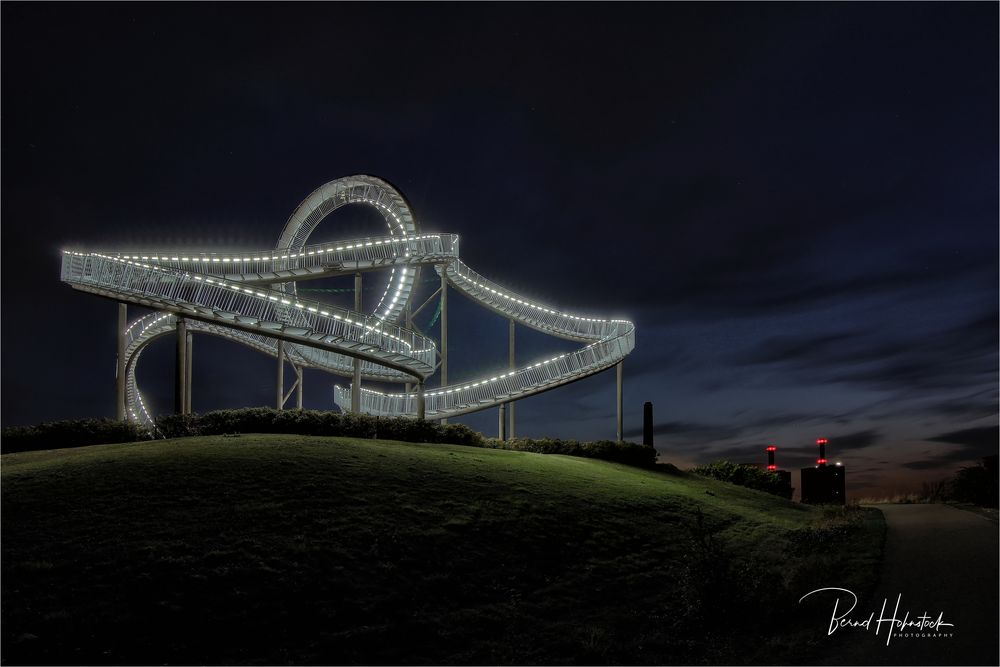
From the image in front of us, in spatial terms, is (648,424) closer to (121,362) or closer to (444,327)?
(444,327)

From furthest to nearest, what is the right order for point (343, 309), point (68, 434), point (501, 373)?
point (501, 373) < point (343, 309) < point (68, 434)

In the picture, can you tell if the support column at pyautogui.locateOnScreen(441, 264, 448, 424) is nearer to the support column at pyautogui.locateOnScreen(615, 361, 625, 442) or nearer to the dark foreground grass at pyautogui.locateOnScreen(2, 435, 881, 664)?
the support column at pyautogui.locateOnScreen(615, 361, 625, 442)

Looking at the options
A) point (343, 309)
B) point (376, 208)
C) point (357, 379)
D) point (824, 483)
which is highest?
point (376, 208)

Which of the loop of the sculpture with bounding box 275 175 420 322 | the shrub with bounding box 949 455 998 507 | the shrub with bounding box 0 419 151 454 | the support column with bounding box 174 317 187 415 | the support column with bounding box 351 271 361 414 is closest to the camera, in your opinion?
→ the shrub with bounding box 0 419 151 454

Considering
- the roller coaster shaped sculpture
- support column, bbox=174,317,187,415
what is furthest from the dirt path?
support column, bbox=174,317,187,415

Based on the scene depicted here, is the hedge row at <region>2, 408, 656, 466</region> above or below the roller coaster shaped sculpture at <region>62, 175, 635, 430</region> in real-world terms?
below

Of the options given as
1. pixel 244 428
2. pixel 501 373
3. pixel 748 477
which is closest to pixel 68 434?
pixel 244 428

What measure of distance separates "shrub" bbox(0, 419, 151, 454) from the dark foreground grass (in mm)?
3230

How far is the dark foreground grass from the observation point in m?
8.98

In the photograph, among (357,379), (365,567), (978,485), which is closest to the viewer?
(365,567)

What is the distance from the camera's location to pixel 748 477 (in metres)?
31.4

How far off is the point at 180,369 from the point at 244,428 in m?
5.23

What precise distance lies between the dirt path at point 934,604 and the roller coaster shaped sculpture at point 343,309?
18.0m

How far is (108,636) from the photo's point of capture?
8.66m
